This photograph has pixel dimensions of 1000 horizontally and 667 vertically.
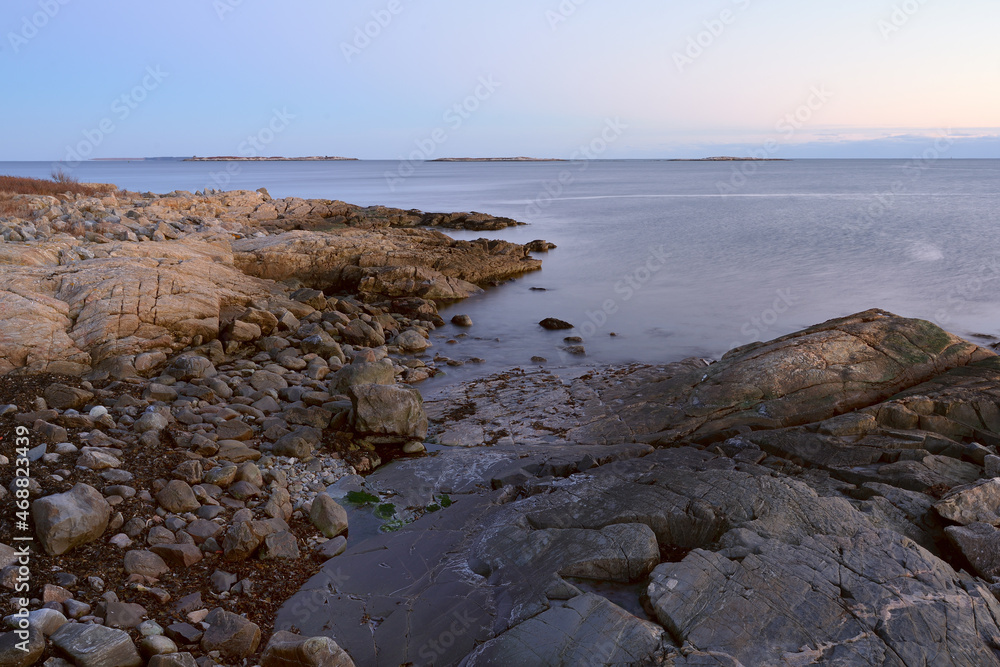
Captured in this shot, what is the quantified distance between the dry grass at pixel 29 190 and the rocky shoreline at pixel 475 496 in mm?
11769

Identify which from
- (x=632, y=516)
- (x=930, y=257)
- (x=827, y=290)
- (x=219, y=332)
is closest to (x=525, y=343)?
(x=219, y=332)

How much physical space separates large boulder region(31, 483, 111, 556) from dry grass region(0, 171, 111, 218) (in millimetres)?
20708

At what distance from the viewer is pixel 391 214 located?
1758 inches

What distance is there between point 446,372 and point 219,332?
17.6 feet

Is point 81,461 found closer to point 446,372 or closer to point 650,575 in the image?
point 650,575

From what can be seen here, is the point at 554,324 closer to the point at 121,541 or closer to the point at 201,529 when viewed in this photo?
the point at 201,529

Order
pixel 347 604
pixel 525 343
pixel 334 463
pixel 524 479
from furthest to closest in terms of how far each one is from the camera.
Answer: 1. pixel 525 343
2. pixel 334 463
3. pixel 524 479
4. pixel 347 604

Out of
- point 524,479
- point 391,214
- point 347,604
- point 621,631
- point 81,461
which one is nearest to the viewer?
point 621,631

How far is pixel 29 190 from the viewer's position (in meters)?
30.4

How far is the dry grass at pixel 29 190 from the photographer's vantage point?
23141 mm

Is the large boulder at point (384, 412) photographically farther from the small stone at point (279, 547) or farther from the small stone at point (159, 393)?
the small stone at point (279, 547)

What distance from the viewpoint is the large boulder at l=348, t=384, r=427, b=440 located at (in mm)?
10398

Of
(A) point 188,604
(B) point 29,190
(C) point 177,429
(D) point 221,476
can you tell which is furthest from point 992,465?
(B) point 29,190

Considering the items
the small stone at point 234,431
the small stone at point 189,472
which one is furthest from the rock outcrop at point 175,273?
the small stone at point 189,472
